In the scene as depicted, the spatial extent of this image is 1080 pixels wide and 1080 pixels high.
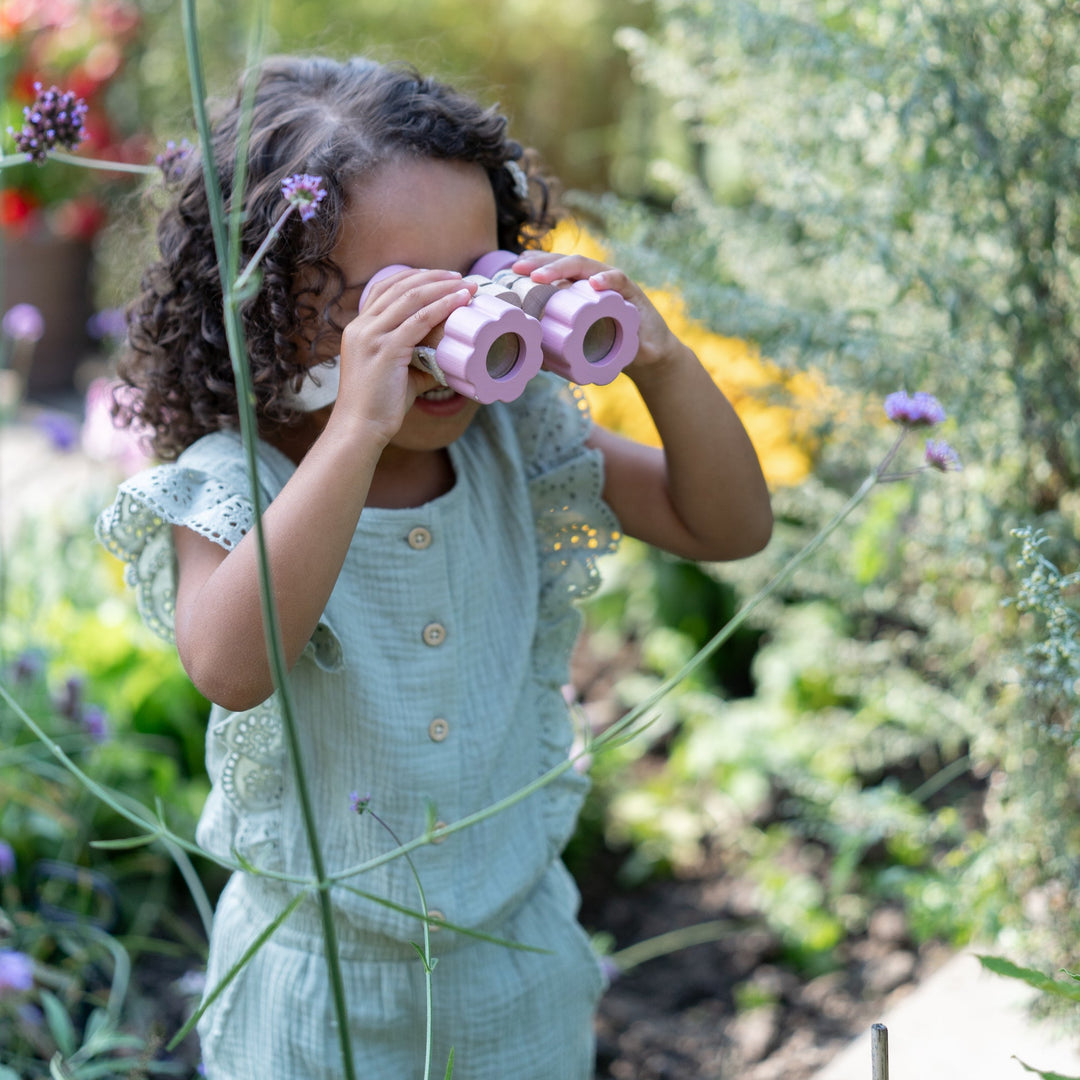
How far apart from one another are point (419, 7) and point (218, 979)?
4.13m

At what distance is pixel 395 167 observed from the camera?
102 centimetres

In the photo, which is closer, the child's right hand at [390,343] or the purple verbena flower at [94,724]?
the child's right hand at [390,343]

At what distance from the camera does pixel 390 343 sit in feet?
2.98

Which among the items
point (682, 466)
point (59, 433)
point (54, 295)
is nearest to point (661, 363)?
point (682, 466)

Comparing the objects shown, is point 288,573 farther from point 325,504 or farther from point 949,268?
point 949,268

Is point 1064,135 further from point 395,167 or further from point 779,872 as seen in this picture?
point 779,872

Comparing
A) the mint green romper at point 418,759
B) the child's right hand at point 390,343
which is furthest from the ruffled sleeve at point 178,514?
the child's right hand at point 390,343

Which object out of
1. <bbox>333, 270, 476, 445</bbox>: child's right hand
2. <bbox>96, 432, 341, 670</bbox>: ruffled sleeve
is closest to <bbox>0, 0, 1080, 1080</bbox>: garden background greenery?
<bbox>96, 432, 341, 670</bbox>: ruffled sleeve

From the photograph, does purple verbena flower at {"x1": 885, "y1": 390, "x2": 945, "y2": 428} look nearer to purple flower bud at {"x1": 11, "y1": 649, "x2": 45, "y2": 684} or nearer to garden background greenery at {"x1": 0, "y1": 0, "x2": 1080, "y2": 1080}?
garden background greenery at {"x1": 0, "y1": 0, "x2": 1080, "y2": 1080}

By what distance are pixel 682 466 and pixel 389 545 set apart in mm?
303

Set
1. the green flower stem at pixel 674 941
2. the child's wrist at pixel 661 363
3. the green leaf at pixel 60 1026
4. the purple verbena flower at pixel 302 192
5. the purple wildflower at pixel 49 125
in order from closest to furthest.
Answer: the purple verbena flower at pixel 302 192 < the purple wildflower at pixel 49 125 < the child's wrist at pixel 661 363 < the green leaf at pixel 60 1026 < the green flower stem at pixel 674 941

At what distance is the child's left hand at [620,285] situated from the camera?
3.18 ft

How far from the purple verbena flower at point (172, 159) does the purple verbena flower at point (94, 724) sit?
36.2 inches

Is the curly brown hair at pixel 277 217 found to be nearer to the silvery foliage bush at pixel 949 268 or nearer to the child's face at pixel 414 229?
the child's face at pixel 414 229
